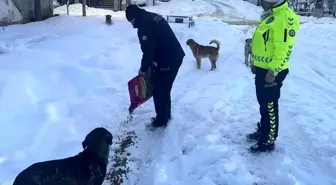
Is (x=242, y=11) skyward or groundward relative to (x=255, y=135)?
skyward

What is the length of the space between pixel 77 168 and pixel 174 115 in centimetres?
277

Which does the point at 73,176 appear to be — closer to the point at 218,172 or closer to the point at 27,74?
the point at 218,172

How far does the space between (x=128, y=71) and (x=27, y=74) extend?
2.28 m

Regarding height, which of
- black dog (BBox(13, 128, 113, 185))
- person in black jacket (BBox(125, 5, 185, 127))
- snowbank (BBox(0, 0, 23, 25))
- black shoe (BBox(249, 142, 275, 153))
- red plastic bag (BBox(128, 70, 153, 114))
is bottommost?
black shoe (BBox(249, 142, 275, 153))

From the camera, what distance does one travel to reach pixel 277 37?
3.95 metres

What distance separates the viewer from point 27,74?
6.37 m

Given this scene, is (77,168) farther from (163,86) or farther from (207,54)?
(207,54)

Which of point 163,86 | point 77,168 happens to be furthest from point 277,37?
point 77,168

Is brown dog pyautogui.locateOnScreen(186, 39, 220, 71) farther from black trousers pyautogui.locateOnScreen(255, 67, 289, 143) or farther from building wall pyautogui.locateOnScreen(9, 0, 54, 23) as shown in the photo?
building wall pyautogui.locateOnScreen(9, 0, 54, 23)

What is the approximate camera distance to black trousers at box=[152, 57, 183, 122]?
16.8 ft

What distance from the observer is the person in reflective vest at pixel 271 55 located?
3965 mm

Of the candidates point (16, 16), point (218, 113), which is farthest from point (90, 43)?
point (218, 113)

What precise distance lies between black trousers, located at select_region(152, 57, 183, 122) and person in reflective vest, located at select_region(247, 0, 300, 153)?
1.21 metres

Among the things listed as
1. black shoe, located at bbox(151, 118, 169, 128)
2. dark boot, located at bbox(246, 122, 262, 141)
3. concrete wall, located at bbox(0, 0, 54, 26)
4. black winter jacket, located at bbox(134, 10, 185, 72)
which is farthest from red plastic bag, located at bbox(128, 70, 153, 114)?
concrete wall, located at bbox(0, 0, 54, 26)
